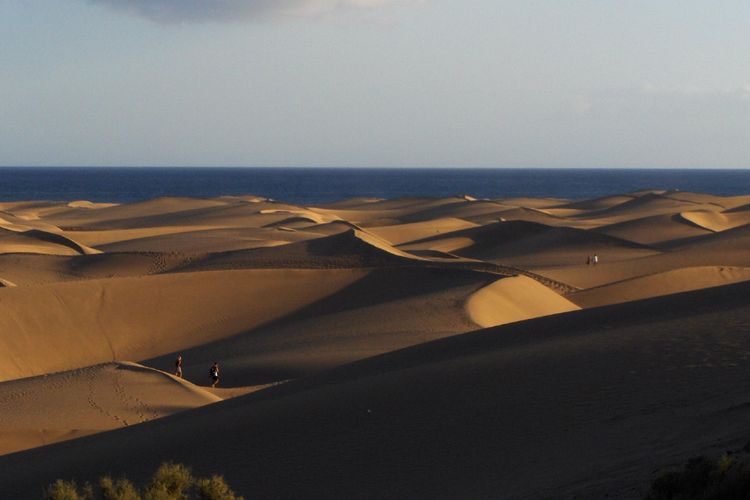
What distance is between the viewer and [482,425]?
33.5 ft

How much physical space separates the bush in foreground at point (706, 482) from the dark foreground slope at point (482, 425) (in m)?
0.39

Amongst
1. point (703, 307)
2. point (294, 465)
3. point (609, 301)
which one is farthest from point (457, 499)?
point (609, 301)

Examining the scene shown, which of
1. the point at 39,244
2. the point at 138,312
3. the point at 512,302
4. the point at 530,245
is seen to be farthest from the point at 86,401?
the point at 530,245

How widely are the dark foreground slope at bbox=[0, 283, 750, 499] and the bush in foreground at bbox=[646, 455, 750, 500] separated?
0.39 metres

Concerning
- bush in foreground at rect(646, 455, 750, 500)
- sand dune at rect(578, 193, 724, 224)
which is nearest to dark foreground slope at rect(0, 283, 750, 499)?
bush in foreground at rect(646, 455, 750, 500)

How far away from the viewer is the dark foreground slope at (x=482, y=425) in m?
8.37

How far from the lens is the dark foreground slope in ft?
27.5

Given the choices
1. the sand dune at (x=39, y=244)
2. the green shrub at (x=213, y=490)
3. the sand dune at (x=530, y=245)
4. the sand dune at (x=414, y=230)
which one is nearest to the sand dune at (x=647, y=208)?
the sand dune at (x=414, y=230)

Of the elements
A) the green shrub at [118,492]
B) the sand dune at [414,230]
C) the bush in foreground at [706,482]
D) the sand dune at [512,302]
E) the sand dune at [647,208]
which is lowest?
the sand dune at [414,230]

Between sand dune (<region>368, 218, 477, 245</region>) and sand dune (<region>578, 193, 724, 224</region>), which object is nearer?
sand dune (<region>368, 218, 477, 245</region>)

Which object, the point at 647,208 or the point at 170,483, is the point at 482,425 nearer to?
the point at 170,483

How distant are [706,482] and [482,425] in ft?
13.7

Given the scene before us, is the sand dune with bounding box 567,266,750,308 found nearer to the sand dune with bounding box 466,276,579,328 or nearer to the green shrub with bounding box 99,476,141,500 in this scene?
the sand dune with bounding box 466,276,579,328

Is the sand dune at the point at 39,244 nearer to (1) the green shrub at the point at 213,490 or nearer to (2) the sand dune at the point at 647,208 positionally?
(1) the green shrub at the point at 213,490
